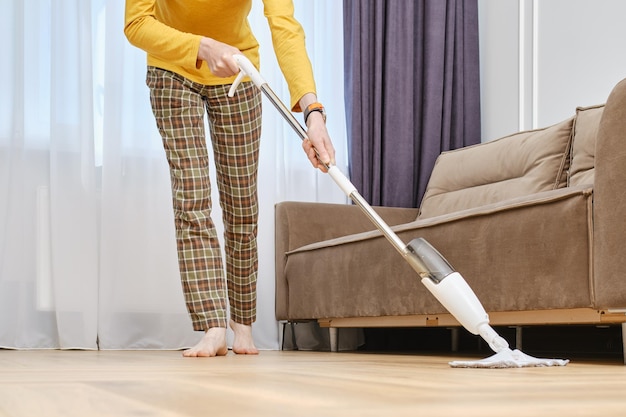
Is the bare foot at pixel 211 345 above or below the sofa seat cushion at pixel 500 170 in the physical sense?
below

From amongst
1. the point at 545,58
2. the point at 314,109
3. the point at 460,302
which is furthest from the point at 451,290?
the point at 545,58

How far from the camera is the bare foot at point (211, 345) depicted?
6.68 ft

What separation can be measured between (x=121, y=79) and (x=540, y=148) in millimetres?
1534

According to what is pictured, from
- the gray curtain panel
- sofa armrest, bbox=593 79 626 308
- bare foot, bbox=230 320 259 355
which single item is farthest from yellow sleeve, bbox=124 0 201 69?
the gray curtain panel

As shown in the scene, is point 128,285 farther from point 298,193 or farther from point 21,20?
point 21,20

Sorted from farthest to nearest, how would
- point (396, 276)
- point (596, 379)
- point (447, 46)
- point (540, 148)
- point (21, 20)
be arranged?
point (447, 46), point (21, 20), point (540, 148), point (396, 276), point (596, 379)

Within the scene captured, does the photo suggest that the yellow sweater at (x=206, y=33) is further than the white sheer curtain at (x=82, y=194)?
No

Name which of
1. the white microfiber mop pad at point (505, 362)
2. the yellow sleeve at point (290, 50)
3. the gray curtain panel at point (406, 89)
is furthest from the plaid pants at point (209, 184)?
the gray curtain panel at point (406, 89)

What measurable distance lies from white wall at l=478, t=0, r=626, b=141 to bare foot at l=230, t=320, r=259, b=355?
1.59 meters

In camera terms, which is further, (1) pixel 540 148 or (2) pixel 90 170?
(2) pixel 90 170

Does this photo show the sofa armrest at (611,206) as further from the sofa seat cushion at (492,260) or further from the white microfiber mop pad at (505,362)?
the white microfiber mop pad at (505,362)

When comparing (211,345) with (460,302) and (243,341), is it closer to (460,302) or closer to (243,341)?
(243,341)

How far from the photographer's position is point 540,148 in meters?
2.75

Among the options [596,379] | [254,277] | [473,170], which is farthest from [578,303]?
[473,170]
